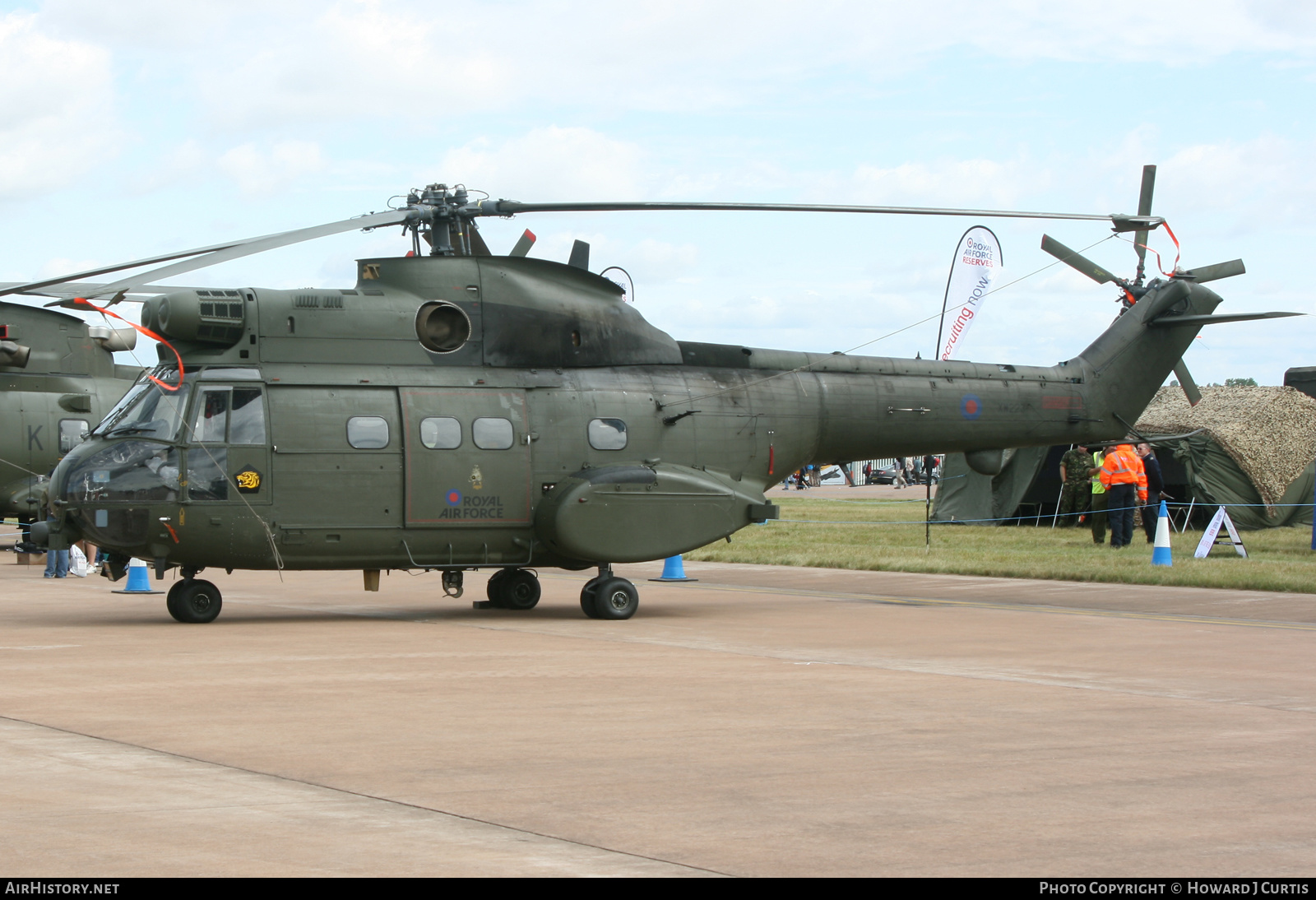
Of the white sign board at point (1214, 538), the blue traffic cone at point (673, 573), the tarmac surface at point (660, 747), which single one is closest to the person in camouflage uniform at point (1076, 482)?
the white sign board at point (1214, 538)

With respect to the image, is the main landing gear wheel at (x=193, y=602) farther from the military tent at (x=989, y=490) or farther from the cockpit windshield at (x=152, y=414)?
the military tent at (x=989, y=490)

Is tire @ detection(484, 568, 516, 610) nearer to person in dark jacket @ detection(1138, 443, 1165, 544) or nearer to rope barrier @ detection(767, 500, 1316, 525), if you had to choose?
rope barrier @ detection(767, 500, 1316, 525)

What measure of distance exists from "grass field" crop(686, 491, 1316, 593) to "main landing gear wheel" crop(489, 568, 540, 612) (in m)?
7.25

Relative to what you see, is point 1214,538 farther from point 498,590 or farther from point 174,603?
point 174,603

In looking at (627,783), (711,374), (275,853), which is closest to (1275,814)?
(627,783)

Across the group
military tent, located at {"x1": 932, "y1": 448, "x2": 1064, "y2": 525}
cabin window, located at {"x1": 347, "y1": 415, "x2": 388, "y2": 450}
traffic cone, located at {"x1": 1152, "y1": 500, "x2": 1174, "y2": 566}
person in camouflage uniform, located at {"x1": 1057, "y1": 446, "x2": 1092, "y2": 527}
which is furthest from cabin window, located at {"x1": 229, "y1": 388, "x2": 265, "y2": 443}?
military tent, located at {"x1": 932, "y1": 448, "x2": 1064, "y2": 525}

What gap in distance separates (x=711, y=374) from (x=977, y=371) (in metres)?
3.62

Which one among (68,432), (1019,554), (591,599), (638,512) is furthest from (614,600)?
(68,432)

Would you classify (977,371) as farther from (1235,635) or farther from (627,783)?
(627,783)

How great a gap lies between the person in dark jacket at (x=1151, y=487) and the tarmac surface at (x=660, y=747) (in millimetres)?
11131

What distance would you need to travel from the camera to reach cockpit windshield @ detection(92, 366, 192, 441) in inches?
573

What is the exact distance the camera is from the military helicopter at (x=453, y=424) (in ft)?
47.8

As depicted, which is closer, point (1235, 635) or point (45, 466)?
point (1235, 635)
